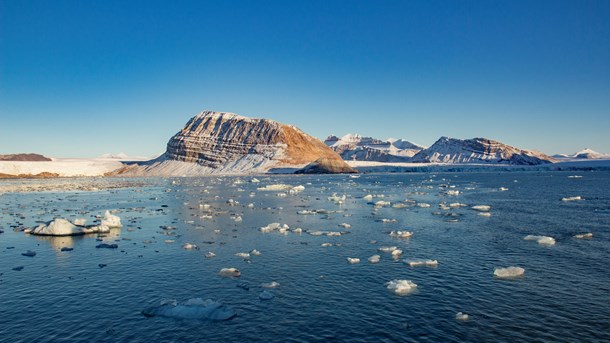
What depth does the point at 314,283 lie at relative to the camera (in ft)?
56.7

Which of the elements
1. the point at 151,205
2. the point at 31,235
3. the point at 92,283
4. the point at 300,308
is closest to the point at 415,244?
the point at 300,308

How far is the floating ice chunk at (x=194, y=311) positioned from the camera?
548 inches

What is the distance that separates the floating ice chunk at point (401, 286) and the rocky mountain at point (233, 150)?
5725 inches

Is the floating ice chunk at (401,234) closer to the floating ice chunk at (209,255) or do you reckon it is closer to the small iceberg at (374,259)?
the small iceberg at (374,259)

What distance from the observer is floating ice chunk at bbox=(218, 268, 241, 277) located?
61.2ft

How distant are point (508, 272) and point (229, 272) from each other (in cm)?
1342

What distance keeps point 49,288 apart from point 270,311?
10.5 metres

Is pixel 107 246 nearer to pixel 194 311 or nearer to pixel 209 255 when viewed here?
pixel 209 255

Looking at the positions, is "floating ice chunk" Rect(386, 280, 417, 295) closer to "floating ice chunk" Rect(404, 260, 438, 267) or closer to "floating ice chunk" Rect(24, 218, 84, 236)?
"floating ice chunk" Rect(404, 260, 438, 267)

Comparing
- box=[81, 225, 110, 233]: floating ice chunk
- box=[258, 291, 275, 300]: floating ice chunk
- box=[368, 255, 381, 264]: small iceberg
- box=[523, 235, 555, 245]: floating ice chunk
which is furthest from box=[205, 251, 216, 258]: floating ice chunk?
box=[523, 235, 555, 245]: floating ice chunk

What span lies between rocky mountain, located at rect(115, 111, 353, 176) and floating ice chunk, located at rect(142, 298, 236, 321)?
147 meters

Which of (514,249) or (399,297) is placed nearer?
(399,297)

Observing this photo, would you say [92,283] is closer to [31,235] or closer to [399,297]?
[399,297]

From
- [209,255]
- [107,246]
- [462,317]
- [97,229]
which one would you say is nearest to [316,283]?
[462,317]
